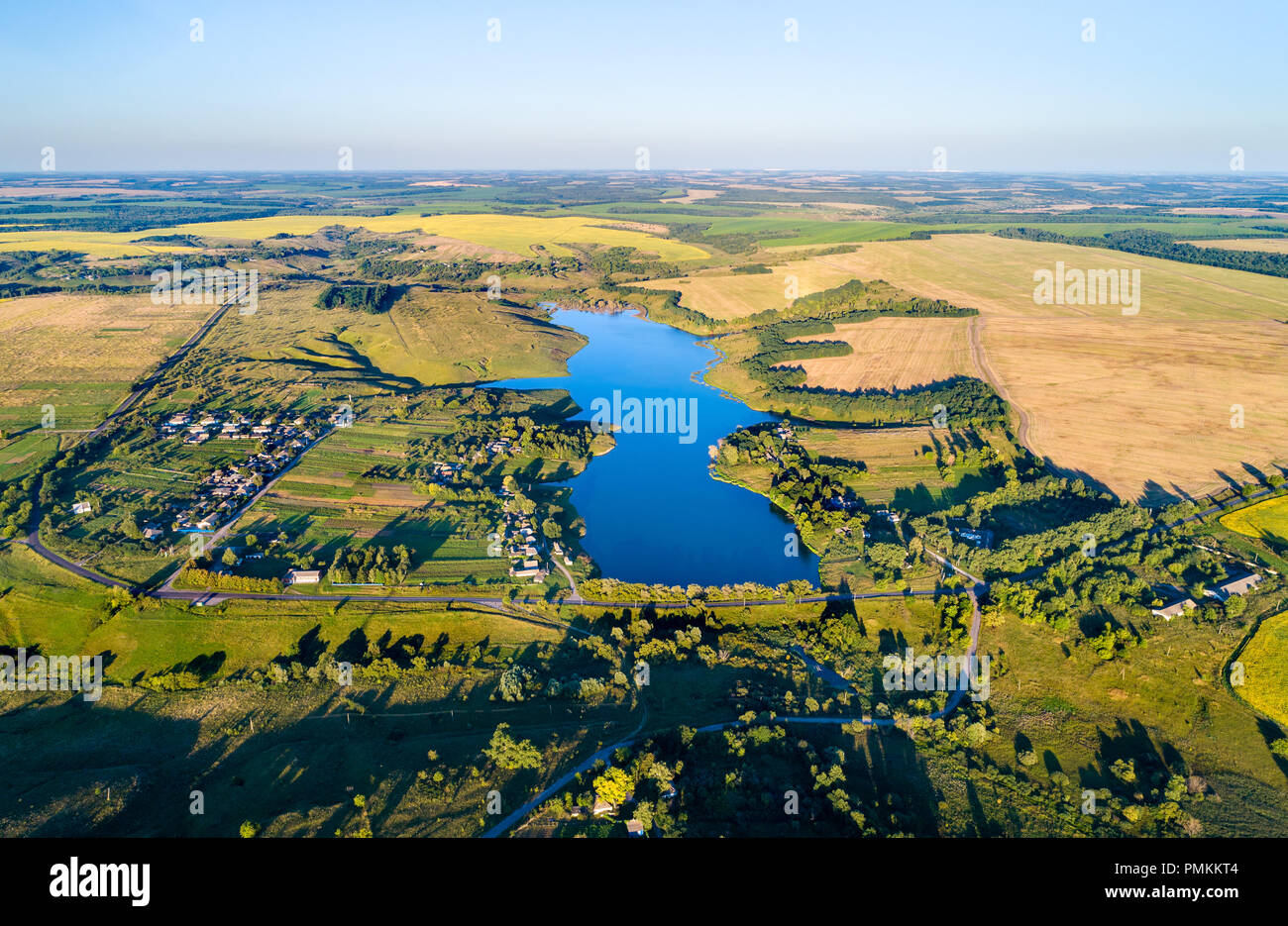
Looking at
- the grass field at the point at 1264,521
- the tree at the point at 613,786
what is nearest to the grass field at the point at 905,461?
the grass field at the point at 1264,521

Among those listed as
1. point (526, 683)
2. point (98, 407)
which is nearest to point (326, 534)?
point (526, 683)

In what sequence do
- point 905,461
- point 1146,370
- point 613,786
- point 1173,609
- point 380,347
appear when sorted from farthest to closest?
1. point 380,347
2. point 1146,370
3. point 905,461
4. point 1173,609
5. point 613,786

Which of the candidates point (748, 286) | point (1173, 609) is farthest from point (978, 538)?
point (748, 286)

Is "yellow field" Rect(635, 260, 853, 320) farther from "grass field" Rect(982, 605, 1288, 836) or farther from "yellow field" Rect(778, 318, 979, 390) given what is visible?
"grass field" Rect(982, 605, 1288, 836)

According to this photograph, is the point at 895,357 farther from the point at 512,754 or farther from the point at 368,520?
the point at 512,754

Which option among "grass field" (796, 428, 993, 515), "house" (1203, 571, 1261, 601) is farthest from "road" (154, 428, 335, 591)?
"house" (1203, 571, 1261, 601)
